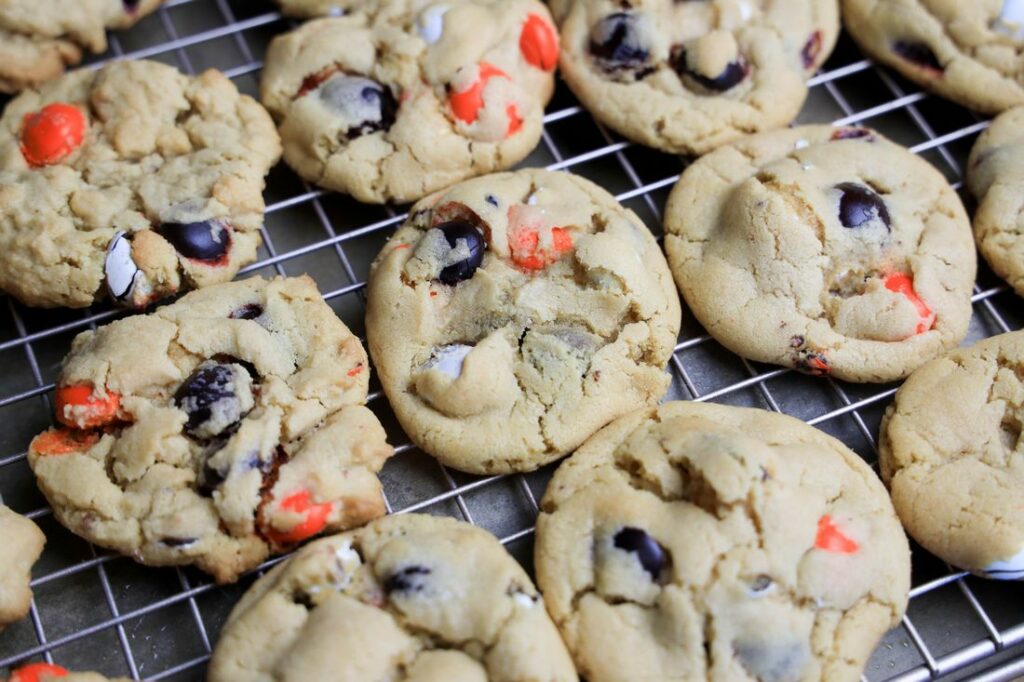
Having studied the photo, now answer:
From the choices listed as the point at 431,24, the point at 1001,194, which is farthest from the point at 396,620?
the point at 1001,194

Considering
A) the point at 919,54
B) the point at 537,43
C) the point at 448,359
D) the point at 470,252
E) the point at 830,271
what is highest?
the point at 919,54

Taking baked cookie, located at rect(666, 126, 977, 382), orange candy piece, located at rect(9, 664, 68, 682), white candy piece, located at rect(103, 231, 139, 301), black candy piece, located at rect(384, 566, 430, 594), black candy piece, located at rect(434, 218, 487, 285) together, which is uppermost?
baked cookie, located at rect(666, 126, 977, 382)

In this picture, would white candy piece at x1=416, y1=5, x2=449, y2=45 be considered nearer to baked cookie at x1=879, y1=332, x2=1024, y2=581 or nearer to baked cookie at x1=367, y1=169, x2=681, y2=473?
baked cookie at x1=367, y1=169, x2=681, y2=473

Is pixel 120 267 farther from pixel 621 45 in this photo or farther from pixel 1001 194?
pixel 1001 194

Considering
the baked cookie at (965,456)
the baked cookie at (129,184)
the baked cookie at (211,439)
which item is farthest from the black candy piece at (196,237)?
the baked cookie at (965,456)

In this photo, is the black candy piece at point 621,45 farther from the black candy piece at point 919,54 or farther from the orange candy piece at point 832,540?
the orange candy piece at point 832,540

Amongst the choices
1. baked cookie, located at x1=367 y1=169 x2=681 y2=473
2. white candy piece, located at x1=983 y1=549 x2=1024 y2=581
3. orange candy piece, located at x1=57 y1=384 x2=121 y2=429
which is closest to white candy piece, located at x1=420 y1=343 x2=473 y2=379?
baked cookie, located at x1=367 y1=169 x2=681 y2=473

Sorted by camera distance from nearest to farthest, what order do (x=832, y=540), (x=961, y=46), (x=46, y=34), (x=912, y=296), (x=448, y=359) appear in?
(x=832, y=540)
(x=448, y=359)
(x=912, y=296)
(x=46, y=34)
(x=961, y=46)
